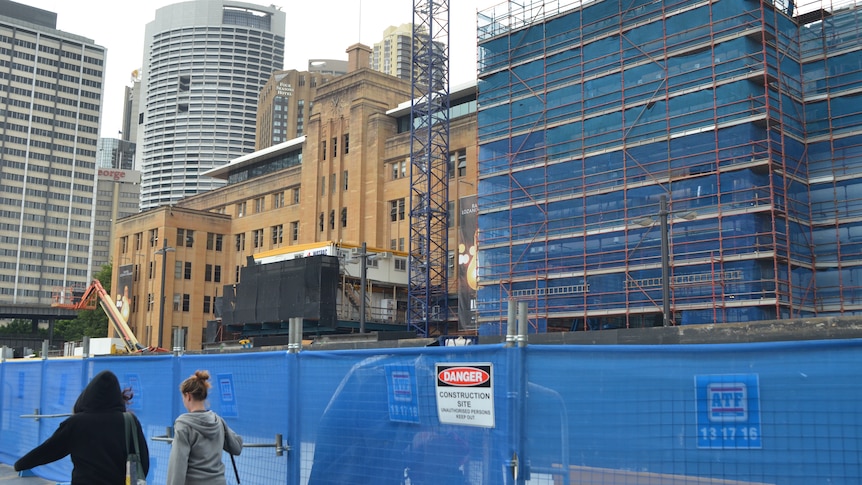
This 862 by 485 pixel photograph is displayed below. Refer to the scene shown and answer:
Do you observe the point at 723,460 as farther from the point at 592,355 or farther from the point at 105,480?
the point at 105,480

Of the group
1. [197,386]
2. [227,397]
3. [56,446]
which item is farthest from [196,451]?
[227,397]

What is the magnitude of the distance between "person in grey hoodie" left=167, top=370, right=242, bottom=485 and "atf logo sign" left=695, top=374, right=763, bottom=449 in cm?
376

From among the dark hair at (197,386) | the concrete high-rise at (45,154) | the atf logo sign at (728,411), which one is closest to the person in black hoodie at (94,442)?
the dark hair at (197,386)

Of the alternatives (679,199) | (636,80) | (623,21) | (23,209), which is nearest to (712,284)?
(679,199)

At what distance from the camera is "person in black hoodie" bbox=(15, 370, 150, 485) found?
6.37 m

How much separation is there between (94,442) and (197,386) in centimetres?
85

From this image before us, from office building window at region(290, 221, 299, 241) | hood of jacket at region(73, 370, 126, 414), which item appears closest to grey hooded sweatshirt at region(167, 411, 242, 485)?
hood of jacket at region(73, 370, 126, 414)

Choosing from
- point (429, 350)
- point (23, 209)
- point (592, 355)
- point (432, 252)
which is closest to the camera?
point (592, 355)

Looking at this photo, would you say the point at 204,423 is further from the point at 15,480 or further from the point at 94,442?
the point at 15,480

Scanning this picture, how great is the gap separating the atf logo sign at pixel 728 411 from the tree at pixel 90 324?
4315 inches

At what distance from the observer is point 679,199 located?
119 feet

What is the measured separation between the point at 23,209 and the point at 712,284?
156 m

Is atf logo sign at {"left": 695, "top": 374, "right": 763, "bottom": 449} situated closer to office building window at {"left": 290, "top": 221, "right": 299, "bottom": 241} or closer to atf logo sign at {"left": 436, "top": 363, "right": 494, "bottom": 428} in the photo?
atf logo sign at {"left": 436, "top": 363, "right": 494, "bottom": 428}

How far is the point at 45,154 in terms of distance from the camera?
163 metres
